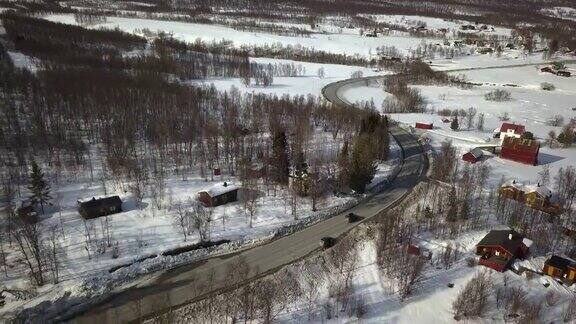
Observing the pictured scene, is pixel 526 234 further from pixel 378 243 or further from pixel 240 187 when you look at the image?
pixel 240 187

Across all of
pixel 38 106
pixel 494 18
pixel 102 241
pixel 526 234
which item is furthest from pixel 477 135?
pixel 494 18

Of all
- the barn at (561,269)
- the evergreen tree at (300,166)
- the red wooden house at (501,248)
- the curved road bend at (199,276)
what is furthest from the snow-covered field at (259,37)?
the barn at (561,269)

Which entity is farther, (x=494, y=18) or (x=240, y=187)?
(x=494, y=18)

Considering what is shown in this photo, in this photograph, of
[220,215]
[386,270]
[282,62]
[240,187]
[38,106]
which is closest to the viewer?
[386,270]

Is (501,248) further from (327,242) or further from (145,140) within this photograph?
(145,140)

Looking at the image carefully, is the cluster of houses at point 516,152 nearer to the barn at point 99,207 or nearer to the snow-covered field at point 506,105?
the snow-covered field at point 506,105

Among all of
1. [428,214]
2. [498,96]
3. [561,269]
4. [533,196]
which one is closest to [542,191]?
[533,196]

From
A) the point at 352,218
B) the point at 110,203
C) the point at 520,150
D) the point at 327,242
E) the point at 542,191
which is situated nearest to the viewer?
the point at 327,242
